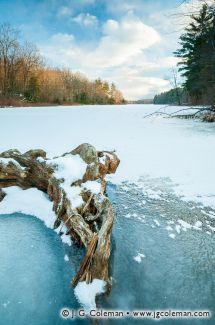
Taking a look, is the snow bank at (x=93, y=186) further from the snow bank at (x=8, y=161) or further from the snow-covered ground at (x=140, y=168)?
the snow bank at (x=8, y=161)

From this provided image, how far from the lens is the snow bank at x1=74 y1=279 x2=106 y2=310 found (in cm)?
287

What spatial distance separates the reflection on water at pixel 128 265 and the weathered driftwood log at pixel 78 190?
0.30 m

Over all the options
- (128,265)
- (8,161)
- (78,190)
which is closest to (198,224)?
(128,265)

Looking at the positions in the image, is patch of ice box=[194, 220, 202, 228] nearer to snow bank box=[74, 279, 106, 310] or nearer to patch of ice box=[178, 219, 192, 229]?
patch of ice box=[178, 219, 192, 229]

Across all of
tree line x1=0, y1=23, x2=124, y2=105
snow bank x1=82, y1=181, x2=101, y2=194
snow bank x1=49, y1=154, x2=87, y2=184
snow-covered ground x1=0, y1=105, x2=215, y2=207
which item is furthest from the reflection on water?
tree line x1=0, y1=23, x2=124, y2=105

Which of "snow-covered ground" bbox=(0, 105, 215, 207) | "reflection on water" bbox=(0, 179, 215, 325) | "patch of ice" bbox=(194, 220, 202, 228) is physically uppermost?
"snow-covered ground" bbox=(0, 105, 215, 207)

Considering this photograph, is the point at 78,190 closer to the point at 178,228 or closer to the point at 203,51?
the point at 178,228

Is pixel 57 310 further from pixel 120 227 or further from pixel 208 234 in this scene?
pixel 208 234

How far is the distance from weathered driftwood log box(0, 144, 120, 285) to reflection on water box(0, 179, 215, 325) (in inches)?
12.0

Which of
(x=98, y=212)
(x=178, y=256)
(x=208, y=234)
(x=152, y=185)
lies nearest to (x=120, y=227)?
(x=98, y=212)

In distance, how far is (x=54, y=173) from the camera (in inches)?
201

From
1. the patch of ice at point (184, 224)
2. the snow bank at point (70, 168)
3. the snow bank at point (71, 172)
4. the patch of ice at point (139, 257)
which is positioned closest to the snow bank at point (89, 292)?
the patch of ice at point (139, 257)

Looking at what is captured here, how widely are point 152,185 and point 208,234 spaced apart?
2343 millimetres

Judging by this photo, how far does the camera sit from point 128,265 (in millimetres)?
3535
